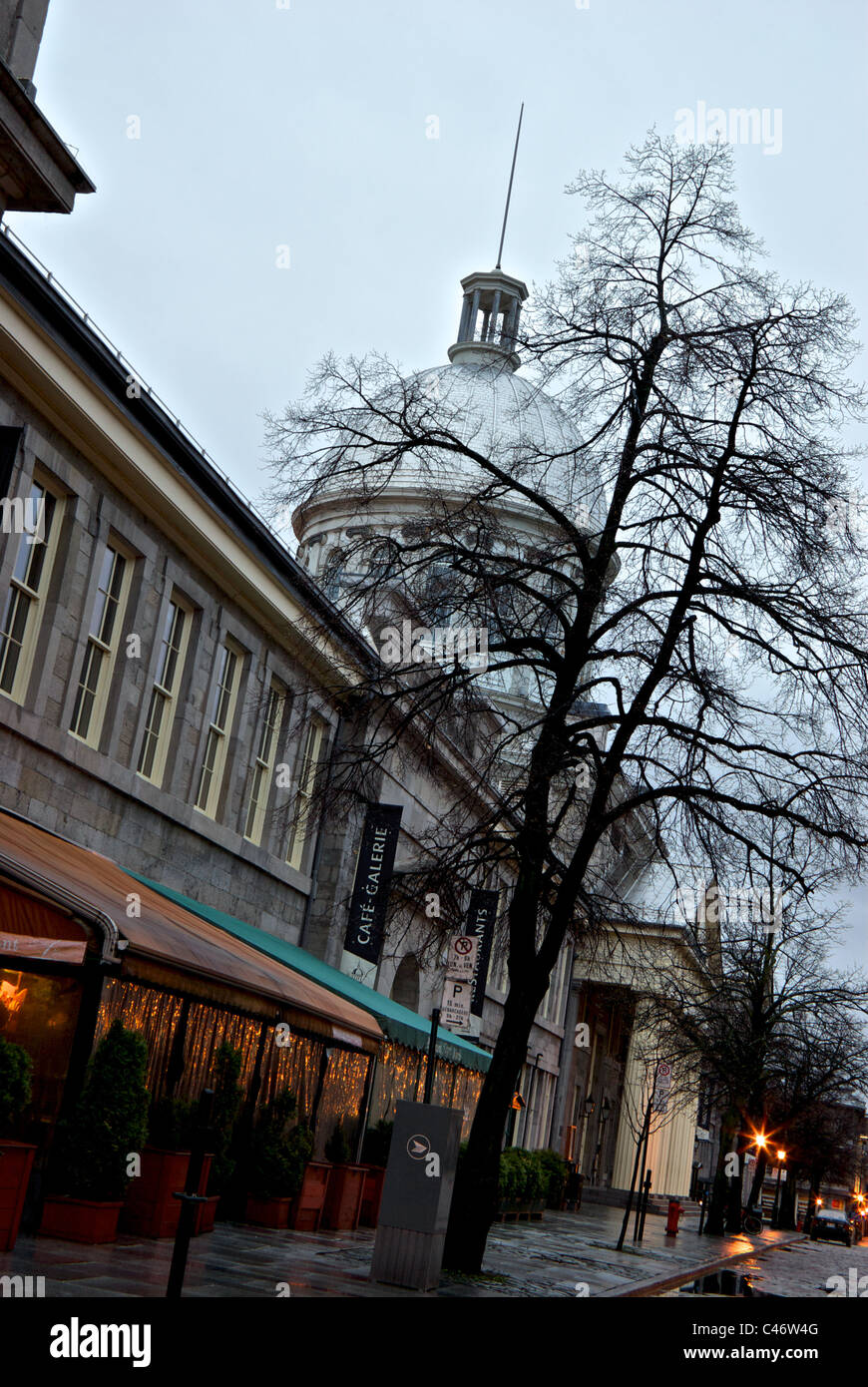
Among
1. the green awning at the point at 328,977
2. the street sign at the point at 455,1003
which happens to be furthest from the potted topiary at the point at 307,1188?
the green awning at the point at 328,977

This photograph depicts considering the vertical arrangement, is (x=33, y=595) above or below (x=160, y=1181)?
above

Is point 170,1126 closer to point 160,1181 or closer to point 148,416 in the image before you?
point 160,1181

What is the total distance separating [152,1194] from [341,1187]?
6281 mm

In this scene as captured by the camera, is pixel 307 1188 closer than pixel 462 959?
No

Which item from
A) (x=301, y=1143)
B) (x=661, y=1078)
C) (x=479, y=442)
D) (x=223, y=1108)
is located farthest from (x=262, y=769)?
(x=479, y=442)

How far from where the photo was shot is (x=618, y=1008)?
64.8 m

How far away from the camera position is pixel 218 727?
74.0ft

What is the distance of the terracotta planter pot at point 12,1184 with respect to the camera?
450 inches

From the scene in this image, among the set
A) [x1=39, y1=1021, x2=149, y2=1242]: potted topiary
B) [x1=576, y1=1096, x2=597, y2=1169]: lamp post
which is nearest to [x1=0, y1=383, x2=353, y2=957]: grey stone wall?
[x1=39, y1=1021, x2=149, y2=1242]: potted topiary

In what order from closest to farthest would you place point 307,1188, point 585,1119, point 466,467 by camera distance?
point 307,1188, point 466,467, point 585,1119

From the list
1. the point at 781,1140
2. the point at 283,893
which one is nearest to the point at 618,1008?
Result: the point at 781,1140

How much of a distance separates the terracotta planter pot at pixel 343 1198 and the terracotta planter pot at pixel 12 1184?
9.41 meters
